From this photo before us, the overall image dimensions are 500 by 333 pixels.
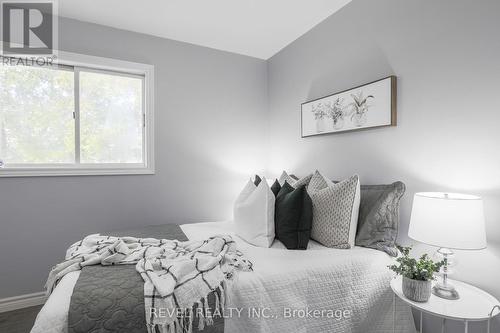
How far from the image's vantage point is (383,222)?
1.67 metres

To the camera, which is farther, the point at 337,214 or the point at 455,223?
the point at 337,214

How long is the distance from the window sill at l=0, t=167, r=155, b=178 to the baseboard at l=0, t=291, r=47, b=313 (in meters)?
1.03

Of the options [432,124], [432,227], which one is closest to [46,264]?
[432,227]

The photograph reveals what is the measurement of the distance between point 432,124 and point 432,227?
71cm

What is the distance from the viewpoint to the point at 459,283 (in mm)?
1388

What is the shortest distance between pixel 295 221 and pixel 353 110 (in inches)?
40.7

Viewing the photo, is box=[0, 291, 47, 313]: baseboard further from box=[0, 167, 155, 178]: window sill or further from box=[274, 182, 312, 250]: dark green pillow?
box=[274, 182, 312, 250]: dark green pillow

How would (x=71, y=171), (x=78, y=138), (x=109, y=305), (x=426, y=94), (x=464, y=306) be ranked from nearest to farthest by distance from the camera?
(x=109, y=305)
(x=464, y=306)
(x=426, y=94)
(x=71, y=171)
(x=78, y=138)

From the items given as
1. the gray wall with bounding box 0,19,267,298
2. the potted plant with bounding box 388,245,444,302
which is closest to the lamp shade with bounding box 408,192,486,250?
the potted plant with bounding box 388,245,444,302

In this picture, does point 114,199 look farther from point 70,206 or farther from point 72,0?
point 72,0

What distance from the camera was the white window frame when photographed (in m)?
2.30

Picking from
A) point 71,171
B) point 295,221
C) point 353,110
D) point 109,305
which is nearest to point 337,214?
point 295,221

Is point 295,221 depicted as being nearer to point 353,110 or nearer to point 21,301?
point 353,110
